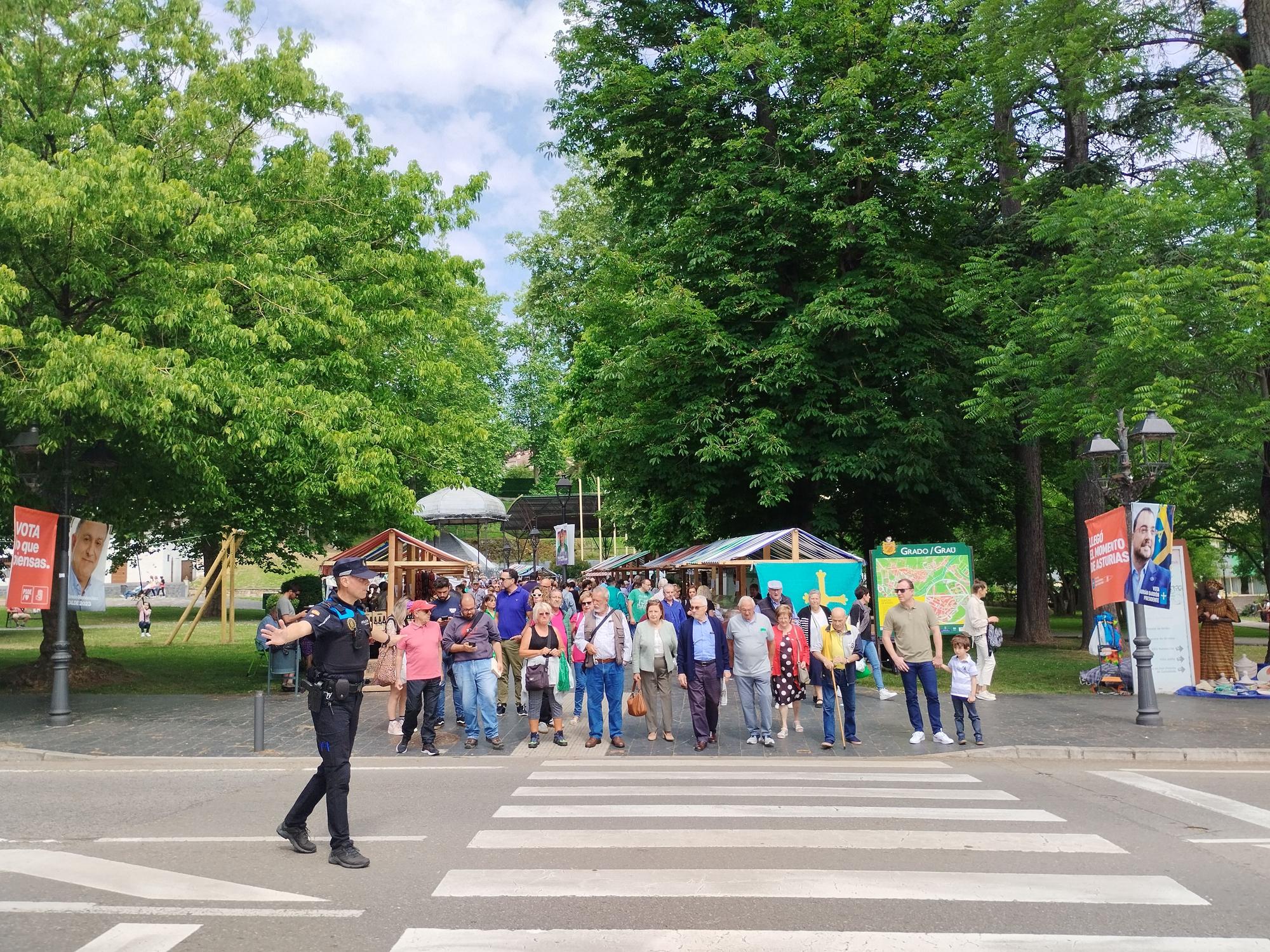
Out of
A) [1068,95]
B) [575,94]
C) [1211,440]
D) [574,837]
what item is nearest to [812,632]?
[574,837]

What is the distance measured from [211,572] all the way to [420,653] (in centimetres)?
2593

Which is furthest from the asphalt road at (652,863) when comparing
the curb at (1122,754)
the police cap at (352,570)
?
the police cap at (352,570)

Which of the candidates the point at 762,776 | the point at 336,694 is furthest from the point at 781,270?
the point at 336,694

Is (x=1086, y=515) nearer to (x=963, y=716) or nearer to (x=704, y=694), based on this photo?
(x=963, y=716)

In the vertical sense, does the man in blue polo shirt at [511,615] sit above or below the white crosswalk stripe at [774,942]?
above

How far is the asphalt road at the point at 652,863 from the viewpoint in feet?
17.3

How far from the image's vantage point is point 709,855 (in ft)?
22.3

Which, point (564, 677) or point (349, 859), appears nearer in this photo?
point (349, 859)

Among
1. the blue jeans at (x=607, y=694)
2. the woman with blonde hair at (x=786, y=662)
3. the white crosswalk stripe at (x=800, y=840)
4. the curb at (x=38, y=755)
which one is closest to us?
the white crosswalk stripe at (x=800, y=840)

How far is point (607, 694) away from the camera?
12570 millimetres

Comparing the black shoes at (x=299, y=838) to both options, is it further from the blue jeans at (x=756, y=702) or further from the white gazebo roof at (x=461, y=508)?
the white gazebo roof at (x=461, y=508)

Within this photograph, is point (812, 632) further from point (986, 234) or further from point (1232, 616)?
point (986, 234)

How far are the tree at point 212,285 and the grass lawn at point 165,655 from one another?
227 centimetres

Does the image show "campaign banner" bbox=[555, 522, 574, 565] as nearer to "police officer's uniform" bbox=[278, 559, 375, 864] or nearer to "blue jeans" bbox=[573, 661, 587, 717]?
"blue jeans" bbox=[573, 661, 587, 717]
